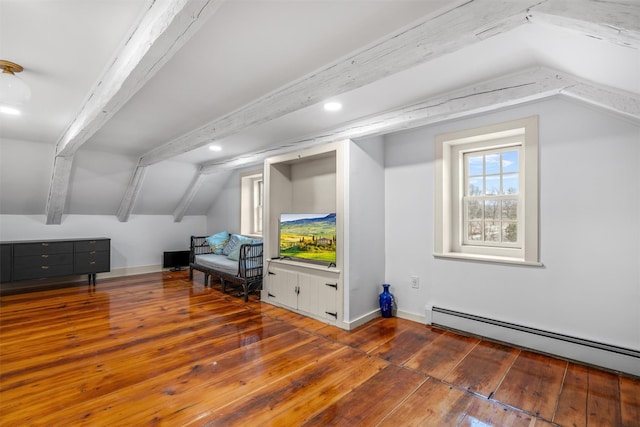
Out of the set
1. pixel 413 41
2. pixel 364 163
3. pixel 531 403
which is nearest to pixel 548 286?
pixel 531 403

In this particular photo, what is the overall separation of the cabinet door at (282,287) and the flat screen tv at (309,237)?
24 cm

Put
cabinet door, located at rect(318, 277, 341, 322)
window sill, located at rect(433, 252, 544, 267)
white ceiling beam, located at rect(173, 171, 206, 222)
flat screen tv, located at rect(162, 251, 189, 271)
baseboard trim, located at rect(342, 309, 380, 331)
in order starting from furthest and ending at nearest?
flat screen tv, located at rect(162, 251, 189, 271) < white ceiling beam, located at rect(173, 171, 206, 222) < cabinet door, located at rect(318, 277, 341, 322) < baseboard trim, located at rect(342, 309, 380, 331) < window sill, located at rect(433, 252, 544, 267)

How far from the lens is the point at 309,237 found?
395cm

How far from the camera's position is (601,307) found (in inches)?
99.3

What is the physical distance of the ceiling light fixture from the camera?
2.13 metres

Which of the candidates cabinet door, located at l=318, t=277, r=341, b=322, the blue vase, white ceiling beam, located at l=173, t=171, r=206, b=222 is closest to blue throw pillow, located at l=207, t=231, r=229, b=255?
white ceiling beam, located at l=173, t=171, r=206, b=222

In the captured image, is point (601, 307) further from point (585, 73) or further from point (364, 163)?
point (364, 163)

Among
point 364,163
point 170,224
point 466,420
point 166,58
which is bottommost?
point 466,420

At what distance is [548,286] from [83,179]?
6.69 metres

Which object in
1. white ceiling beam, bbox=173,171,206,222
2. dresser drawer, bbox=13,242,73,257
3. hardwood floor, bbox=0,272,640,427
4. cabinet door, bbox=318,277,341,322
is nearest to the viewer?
hardwood floor, bbox=0,272,640,427

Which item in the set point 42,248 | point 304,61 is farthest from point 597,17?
point 42,248

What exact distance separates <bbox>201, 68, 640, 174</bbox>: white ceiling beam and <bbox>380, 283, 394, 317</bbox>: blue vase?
1917 mm

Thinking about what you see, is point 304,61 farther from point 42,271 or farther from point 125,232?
point 125,232

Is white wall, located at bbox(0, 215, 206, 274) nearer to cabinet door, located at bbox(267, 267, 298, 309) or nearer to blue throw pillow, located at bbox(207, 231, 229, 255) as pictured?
blue throw pillow, located at bbox(207, 231, 229, 255)
